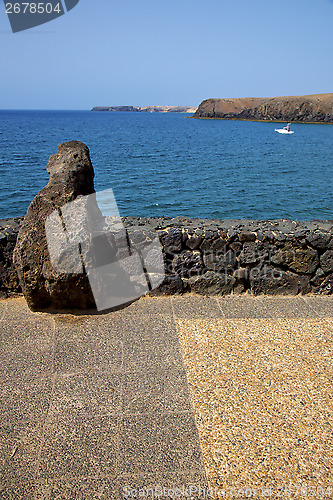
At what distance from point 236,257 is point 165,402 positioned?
9.32ft

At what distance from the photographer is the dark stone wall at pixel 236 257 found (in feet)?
20.0

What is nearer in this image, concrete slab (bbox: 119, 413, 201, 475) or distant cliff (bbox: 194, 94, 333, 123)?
concrete slab (bbox: 119, 413, 201, 475)

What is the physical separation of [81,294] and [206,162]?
36087mm

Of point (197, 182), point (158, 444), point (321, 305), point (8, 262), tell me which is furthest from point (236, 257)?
point (197, 182)

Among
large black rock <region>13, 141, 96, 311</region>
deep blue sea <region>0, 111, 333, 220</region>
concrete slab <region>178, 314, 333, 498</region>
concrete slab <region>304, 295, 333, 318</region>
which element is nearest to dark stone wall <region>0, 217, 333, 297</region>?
concrete slab <region>304, 295, 333, 318</region>

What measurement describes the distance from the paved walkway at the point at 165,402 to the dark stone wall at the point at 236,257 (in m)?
0.51

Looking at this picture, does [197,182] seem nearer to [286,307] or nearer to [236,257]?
[236,257]

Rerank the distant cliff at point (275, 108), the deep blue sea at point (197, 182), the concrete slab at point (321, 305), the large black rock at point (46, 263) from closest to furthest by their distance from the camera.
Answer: the large black rock at point (46, 263) → the concrete slab at point (321, 305) → the deep blue sea at point (197, 182) → the distant cliff at point (275, 108)

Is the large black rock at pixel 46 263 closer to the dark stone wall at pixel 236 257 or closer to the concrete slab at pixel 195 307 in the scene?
the dark stone wall at pixel 236 257

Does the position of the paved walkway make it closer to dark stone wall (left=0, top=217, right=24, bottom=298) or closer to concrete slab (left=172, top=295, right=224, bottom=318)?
concrete slab (left=172, top=295, right=224, bottom=318)

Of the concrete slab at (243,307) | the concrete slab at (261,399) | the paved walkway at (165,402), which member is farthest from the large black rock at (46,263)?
the concrete slab at (243,307)

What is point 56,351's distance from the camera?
191 inches

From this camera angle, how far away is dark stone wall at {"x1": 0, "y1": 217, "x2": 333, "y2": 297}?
6109mm

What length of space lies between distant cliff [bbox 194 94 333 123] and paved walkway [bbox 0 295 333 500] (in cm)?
13075
